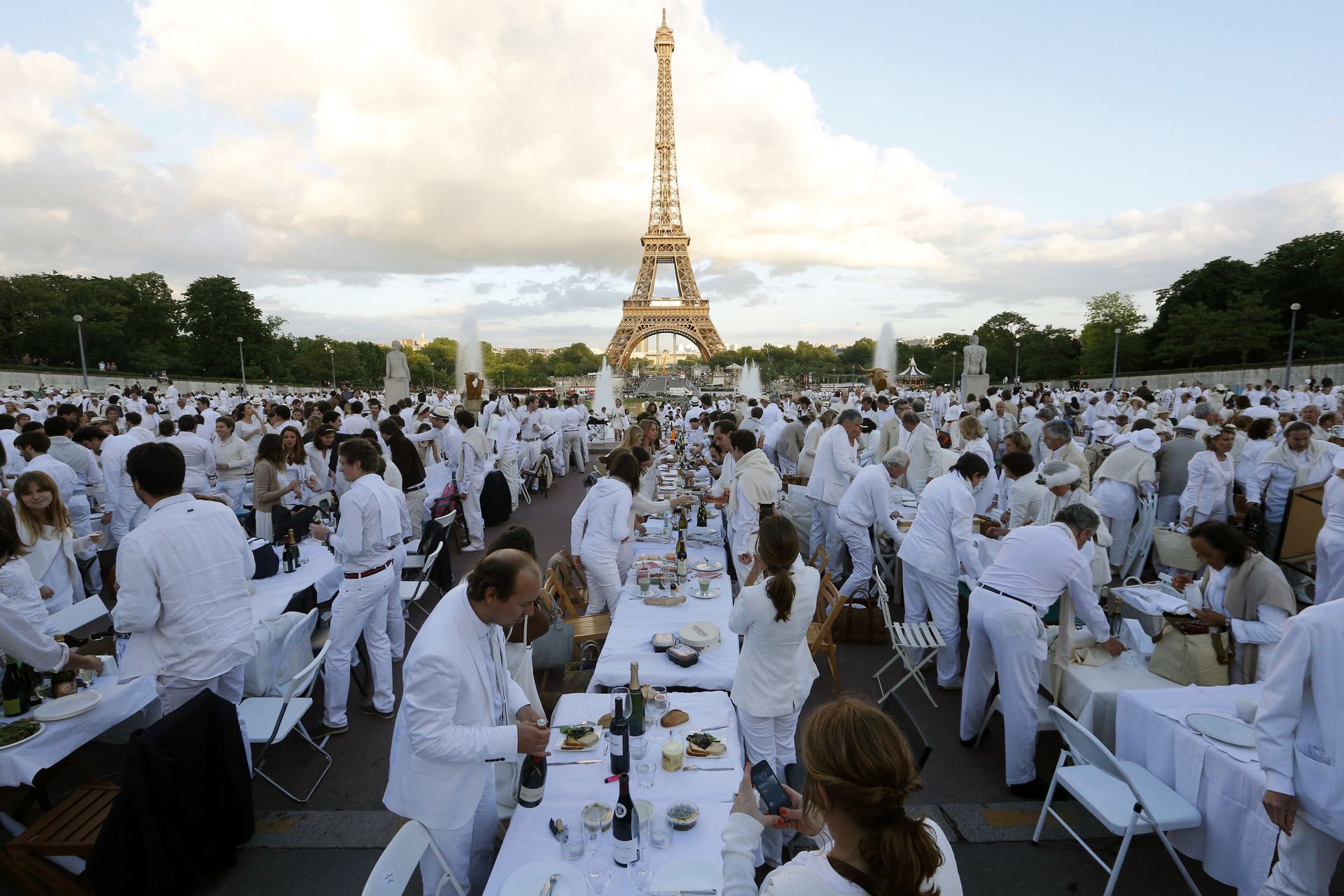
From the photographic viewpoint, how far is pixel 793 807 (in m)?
1.95

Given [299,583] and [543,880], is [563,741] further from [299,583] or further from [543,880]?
[299,583]

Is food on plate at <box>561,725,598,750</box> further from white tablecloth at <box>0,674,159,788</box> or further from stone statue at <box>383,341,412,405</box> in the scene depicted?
stone statue at <box>383,341,412,405</box>

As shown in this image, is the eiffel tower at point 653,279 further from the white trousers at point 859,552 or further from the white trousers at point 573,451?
the white trousers at point 859,552

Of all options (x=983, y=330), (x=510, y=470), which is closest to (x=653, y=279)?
(x=983, y=330)

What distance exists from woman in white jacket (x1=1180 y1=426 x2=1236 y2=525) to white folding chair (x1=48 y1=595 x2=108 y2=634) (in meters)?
10.2

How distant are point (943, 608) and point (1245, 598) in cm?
190

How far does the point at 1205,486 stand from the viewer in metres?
6.85

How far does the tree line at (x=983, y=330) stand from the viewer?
34.8 metres

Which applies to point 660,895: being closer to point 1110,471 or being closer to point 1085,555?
point 1085,555

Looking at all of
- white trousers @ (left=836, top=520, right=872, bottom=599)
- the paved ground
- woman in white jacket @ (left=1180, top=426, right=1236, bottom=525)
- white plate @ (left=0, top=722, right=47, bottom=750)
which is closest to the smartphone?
the paved ground

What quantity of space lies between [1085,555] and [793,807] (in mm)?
2948

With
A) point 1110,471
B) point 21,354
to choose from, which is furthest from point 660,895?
point 21,354

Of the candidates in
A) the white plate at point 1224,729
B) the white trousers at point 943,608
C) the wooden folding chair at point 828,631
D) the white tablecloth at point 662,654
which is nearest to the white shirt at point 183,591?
the white tablecloth at point 662,654

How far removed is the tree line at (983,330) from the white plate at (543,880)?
2521cm
